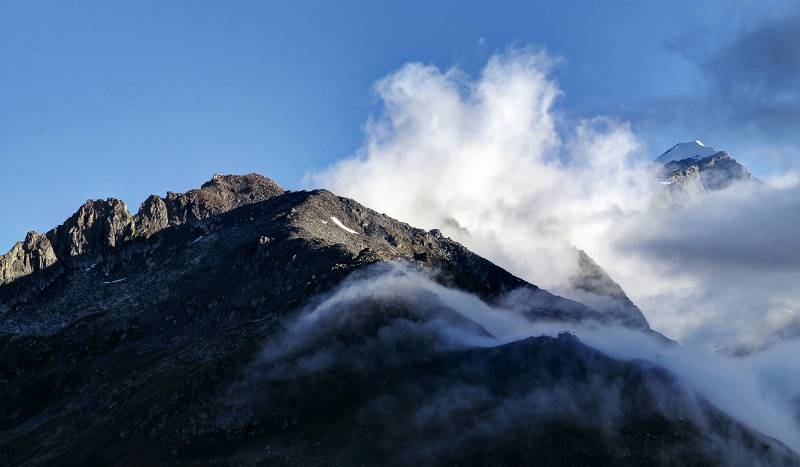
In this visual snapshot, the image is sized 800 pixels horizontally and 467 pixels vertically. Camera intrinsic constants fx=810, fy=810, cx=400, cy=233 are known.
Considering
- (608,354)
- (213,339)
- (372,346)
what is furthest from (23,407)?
(608,354)

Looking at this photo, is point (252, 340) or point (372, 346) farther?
point (252, 340)

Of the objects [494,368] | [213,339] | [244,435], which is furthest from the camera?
[213,339]

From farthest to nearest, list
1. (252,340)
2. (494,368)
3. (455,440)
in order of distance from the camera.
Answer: (252,340) → (494,368) → (455,440)

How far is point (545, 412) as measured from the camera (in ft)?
439

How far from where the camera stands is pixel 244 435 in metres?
137

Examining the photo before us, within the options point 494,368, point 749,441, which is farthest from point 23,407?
point 749,441

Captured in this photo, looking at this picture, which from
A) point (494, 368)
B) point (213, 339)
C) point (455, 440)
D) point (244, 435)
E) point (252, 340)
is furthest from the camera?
point (213, 339)

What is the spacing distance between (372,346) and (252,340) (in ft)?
93.6

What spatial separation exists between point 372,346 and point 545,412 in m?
38.2

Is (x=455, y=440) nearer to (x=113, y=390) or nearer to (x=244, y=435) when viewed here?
(x=244, y=435)

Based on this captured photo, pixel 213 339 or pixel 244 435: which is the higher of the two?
pixel 213 339

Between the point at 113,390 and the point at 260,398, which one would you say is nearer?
the point at 260,398

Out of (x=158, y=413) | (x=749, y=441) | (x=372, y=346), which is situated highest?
(x=372, y=346)

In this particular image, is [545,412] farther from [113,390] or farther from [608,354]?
[113,390]
